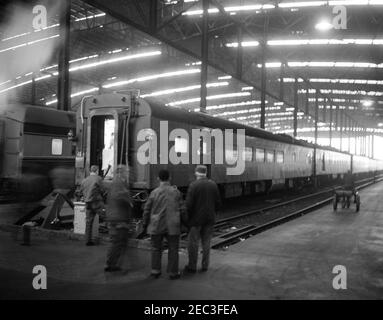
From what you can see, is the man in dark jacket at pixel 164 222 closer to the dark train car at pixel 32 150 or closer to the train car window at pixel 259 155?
the dark train car at pixel 32 150

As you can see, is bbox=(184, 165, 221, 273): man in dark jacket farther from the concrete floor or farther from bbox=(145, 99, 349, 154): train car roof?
bbox=(145, 99, 349, 154): train car roof

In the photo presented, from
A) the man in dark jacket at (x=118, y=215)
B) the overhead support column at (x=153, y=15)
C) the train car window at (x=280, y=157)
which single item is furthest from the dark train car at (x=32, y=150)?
the train car window at (x=280, y=157)

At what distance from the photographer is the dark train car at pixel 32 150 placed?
14.6 m

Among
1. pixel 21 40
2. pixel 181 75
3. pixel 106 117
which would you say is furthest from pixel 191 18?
pixel 106 117

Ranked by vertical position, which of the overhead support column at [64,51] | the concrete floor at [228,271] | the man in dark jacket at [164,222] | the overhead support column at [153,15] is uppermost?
the overhead support column at [153,15]

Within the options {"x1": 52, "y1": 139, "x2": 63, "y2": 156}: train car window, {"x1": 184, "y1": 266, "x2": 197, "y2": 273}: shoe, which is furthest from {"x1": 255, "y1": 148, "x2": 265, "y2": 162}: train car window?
{"x1": 184, "y1": 266, "x2": 197, "y2": 273}: shoe

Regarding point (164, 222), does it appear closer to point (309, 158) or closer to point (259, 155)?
point (259, 155)

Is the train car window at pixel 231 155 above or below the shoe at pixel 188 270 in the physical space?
above

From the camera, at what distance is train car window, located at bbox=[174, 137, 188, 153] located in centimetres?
1162

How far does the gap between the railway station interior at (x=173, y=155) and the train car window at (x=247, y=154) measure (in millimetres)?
106

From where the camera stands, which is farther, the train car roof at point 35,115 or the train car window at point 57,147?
the train car window at point 57,147

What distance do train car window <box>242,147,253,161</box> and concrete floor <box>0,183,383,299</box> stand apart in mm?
6389

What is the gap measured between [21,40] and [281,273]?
67.0 ft
